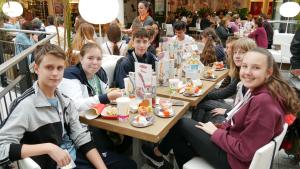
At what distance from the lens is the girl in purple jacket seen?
4.98ft

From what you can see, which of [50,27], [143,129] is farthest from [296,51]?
[50,27]

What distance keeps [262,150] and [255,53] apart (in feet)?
2.13

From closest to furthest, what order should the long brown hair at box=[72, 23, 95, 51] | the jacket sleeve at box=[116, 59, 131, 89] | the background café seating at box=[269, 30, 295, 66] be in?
the jacket sleeve at box=[116, 59, 131, 89]
the long brown hair at box=[72, 23, 95, 51]
the background café seating at box=[269, 30, 295, 66]

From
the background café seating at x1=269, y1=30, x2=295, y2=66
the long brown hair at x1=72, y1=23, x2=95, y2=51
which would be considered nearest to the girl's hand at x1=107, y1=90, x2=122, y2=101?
the long brown hair at x1=72, y1=23, x2=95, y2=51

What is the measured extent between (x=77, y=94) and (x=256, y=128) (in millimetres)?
1260

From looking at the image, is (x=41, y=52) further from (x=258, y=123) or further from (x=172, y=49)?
(x=172, y=49)

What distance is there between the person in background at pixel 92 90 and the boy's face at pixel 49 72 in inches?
14.3

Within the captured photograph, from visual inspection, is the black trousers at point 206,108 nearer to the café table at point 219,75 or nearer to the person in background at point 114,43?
the café table at point 219,75

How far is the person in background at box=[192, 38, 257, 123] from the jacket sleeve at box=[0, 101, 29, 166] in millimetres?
1757

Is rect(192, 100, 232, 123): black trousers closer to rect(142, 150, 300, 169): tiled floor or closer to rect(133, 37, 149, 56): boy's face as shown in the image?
rect(142, 150, 300, 169): tiled floor

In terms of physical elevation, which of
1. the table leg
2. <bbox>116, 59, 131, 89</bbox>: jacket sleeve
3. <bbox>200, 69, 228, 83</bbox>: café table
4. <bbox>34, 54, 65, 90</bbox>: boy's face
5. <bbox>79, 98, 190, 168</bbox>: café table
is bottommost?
the table leg

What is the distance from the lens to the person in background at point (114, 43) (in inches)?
145

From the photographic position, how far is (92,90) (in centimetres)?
225

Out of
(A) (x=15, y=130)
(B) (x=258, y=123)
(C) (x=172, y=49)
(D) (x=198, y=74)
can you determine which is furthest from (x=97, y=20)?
(B) (x=258, y=123)
